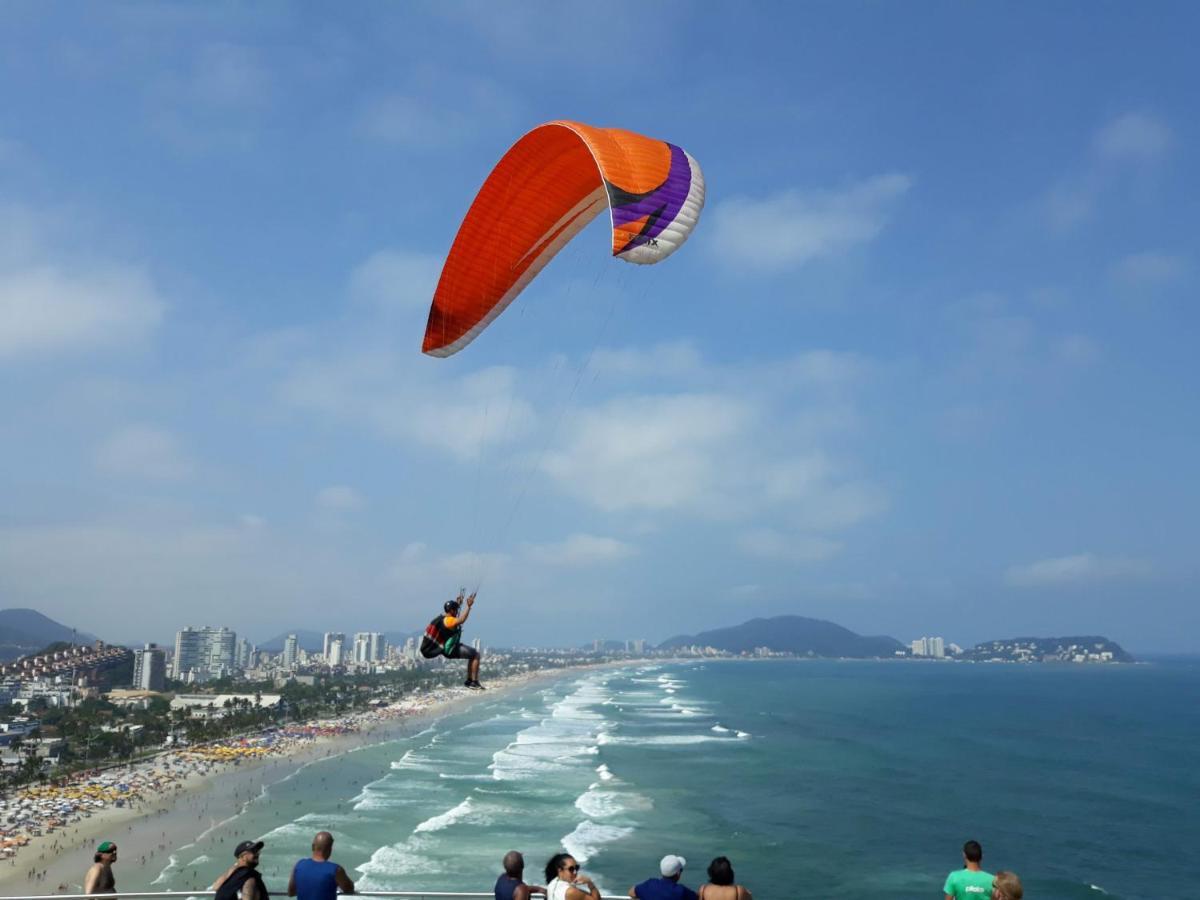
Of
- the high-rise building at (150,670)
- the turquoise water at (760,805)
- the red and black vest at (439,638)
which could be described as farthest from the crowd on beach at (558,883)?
the high-rise building at (150,670)

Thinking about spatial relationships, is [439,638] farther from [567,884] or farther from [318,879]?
[567,884]

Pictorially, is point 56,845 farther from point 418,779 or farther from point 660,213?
point 660,213

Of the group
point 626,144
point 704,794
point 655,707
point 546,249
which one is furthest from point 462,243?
point 655,707

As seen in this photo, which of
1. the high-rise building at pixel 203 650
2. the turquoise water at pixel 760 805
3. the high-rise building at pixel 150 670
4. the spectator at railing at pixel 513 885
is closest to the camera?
the spectator at railing at pixel 513 885

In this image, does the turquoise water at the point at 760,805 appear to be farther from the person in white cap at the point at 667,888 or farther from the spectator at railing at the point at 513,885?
the person in white cap at the point at 667,888

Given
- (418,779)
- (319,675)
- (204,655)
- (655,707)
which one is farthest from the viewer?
(204,655)

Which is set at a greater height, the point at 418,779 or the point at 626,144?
the point at 626,144

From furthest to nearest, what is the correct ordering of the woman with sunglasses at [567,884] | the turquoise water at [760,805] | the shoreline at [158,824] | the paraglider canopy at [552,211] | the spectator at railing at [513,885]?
1. the shoreline at [158,824]
2. the turquoise water at [760,805]
3. the paraglider canopy at [552,211]
4. the spectator at railing at [513,885]
5. the woman with sunglasses at [567,884]
